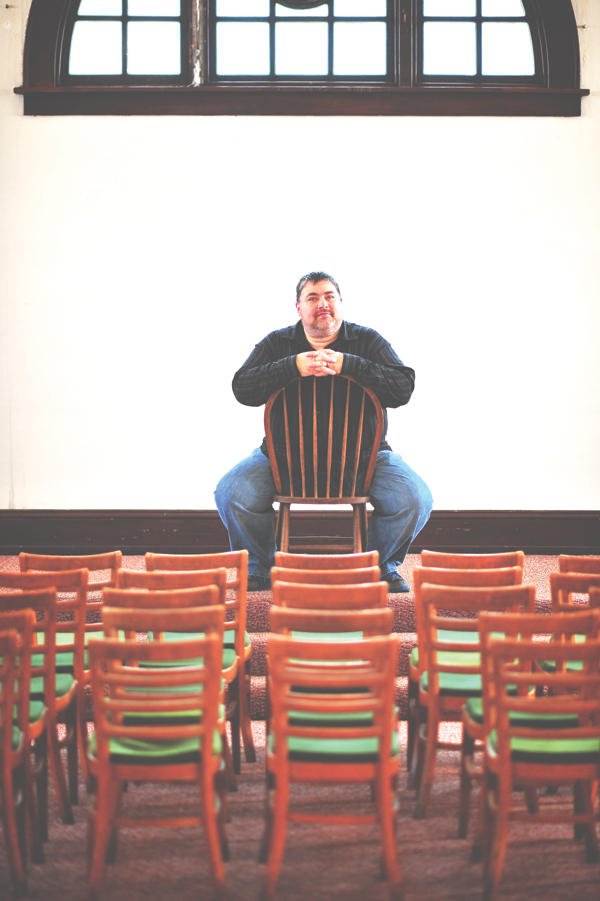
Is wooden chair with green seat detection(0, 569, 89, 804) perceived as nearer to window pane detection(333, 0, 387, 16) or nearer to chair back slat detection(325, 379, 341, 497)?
chair back slat detection(325, 379, 341, 497)

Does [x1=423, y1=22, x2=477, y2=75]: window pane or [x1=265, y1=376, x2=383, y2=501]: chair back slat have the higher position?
[x1=423, y1=22, x2=477, y2=75]: window pane

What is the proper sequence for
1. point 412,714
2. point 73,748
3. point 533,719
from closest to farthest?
point 533,719
point 73,748
point 412,714

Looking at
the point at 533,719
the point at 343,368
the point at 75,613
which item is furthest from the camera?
the point at 343,368

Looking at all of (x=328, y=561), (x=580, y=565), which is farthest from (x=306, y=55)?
(x=580, y=565)

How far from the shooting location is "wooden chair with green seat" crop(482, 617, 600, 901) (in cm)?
152

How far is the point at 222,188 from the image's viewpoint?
14.9 feet

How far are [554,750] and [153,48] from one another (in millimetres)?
4571

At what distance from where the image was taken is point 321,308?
123 inches

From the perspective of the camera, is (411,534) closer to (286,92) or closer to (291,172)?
(291,172)

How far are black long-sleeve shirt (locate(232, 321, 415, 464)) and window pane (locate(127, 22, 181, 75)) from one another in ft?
7.86

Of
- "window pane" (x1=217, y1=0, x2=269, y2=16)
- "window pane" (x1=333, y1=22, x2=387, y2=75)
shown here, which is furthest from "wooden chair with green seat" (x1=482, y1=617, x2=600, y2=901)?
"window pane" (x1=217, y1=0, x2=269, y2=16)

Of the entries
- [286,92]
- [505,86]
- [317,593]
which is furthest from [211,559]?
[505,86]

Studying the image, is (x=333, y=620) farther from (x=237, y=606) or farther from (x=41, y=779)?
(x=41, y=779)

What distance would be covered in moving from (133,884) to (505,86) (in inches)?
182
